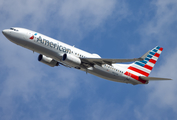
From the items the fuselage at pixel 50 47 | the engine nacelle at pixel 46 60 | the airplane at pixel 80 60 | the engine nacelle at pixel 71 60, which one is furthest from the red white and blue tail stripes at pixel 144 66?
the engine nacelle at pixel 46 60

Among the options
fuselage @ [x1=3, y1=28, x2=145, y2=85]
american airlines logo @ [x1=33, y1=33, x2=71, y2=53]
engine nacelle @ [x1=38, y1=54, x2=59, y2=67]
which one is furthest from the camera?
engine nacelle @ [x1=38, y1=54, x2=59, y2=67]

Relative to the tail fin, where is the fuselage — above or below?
below

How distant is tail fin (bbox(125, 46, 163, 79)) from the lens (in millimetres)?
56394

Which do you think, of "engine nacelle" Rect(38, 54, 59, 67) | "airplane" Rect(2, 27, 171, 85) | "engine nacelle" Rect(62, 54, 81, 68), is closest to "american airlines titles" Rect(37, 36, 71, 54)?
"airplane" Rect(2, 27, 171, 85)

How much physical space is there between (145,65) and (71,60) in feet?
64.5

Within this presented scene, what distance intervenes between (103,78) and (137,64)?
9.45 metres

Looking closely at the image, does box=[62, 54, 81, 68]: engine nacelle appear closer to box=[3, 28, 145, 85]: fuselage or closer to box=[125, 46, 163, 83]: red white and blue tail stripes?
box=[3, 28, 145, 85]: fuselage

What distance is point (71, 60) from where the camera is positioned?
156ft

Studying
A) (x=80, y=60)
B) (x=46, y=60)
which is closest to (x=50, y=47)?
(x=80, y=60)

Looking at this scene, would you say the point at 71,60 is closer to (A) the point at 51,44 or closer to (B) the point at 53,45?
(B) the point at 53,45

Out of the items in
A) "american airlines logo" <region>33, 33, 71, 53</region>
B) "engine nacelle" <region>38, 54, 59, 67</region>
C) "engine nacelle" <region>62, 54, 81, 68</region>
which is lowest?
→ "engine nacelle" <region>62, 54, 81, 68</region>

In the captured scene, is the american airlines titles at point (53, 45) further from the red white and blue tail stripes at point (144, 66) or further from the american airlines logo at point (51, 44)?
the red white and blue tail stripes at point (144, 66)

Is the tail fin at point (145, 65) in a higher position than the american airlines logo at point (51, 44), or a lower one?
higher

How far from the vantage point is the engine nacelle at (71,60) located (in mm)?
47306
